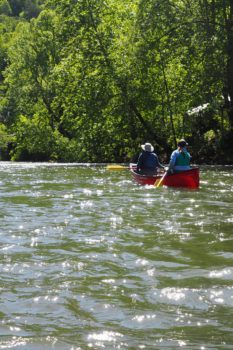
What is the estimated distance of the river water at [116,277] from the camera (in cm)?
417

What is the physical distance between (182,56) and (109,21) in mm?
6783

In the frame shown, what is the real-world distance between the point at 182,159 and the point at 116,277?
→ 1006 cm

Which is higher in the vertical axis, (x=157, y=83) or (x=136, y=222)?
(x=157, y=83)

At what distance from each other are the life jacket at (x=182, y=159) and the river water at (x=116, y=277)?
4.33 m

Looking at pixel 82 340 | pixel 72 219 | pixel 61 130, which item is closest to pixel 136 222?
pixel 72 219

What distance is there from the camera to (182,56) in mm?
26484

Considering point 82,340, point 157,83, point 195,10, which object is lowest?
point 82,340

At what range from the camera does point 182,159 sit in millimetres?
15508

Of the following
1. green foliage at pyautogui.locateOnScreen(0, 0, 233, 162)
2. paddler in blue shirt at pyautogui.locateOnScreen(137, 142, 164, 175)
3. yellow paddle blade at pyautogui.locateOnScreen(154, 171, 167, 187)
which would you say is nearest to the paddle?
yellow paddle blade at pyautogui.locateOnScreen(154, 171, 167, 187)

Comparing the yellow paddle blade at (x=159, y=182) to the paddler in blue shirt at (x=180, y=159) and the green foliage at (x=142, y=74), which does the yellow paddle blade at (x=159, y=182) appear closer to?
the paddler in blue shirt at (x=180, y=159)

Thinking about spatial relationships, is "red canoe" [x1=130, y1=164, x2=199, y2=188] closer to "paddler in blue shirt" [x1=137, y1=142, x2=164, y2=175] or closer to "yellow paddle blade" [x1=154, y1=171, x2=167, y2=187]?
"yellow paddle blade" [x1=154, y1=171, x2=167, y2=187]

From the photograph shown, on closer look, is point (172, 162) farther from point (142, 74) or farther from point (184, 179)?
point (142, 74)

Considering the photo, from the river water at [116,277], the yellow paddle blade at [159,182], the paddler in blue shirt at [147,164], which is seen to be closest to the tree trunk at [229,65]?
the paddler in blue shirt at [147,164]

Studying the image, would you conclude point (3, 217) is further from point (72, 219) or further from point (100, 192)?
point (100, 192)
